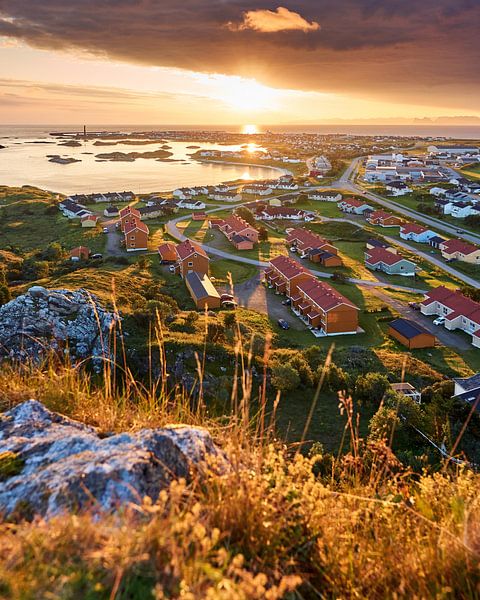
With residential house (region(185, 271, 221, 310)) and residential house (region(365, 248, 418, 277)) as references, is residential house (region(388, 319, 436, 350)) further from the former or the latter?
residential house (region(365, 248, 418, 277))

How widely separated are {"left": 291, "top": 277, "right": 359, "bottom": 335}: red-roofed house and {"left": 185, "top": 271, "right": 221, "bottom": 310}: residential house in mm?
5906

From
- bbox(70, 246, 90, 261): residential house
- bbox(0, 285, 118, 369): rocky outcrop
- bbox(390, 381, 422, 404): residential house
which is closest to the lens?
bbox(0, 285, 118, 369): rocky outcrop

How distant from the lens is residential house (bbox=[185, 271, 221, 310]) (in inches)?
1181

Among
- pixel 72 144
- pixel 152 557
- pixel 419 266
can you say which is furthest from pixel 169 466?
pixel 72 144

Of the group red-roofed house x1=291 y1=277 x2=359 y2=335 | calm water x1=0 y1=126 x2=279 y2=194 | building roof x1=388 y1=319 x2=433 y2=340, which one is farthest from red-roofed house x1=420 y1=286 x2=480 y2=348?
calm water x1=0 y1=126 x2=279 y2=194

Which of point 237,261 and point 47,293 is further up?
point 47,293

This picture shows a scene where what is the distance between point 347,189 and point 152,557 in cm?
8743

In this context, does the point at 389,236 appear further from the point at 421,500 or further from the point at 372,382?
the point at 421,500

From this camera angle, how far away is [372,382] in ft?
55.4

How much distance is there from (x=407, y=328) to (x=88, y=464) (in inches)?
1039

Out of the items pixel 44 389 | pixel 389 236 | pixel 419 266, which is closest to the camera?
pixel 44 389

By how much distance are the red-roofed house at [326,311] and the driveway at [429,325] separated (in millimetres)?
4704

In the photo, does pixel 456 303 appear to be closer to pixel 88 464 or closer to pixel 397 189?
pixel 88 464

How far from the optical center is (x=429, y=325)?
1157 inches
